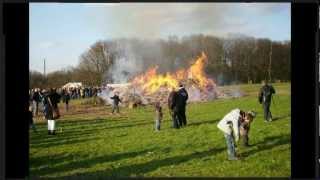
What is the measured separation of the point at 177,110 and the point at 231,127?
887 millimetres

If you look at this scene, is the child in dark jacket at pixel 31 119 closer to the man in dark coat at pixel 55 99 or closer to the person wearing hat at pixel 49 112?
the person wearing hat at pixel 49 112

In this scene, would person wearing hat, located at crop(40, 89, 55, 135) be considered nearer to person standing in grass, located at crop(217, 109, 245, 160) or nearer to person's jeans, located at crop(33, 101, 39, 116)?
person's jeans, located at crop(33, 101, 39, 116)

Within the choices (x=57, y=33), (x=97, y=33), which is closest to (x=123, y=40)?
(x=97, y=33)

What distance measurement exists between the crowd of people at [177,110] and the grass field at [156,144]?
0.08m

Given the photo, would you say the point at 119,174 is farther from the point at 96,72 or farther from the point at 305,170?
the point at 305,170

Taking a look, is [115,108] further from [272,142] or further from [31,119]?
[272,142]

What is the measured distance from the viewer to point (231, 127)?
924 centimetres

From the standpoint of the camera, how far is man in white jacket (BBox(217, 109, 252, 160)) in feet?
Answer: 30.1

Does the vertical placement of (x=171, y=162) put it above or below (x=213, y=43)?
below

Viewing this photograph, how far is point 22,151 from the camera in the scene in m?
9.12

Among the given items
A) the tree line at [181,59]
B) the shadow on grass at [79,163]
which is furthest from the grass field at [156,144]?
the tree line at [181,59]

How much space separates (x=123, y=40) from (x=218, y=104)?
1794mm

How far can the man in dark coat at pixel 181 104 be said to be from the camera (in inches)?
366

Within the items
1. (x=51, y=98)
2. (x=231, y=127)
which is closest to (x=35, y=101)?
(x=51, y=98)
